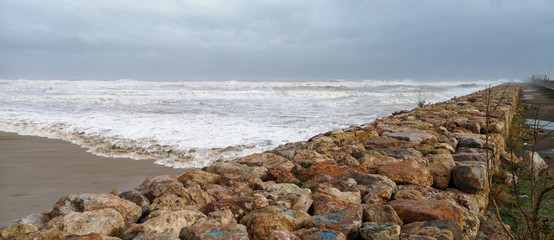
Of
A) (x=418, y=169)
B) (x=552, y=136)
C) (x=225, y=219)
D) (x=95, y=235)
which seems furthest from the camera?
(x=552, y=136)

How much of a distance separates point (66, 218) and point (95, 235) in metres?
0.36

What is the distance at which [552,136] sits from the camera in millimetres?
7527

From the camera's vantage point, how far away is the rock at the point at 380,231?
6.47 feet

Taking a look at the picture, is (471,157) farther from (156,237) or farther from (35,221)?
(35,221)

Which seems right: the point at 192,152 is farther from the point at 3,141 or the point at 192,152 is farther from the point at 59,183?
the point at 3,141

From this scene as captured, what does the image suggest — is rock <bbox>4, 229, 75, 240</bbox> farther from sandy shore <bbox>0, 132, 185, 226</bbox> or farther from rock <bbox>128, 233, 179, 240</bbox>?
sandy shore <bbox>0, 132, 185, 226</bbox>

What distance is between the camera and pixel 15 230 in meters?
1.97

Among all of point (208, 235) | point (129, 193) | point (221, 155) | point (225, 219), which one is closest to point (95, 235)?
point (208, 235)

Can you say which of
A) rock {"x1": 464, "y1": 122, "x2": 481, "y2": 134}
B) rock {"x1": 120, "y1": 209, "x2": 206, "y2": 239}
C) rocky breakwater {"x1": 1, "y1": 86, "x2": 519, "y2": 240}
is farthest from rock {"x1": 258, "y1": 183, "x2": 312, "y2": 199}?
rock {"x1": 464, "y1": 122, "x2": 481, "y2": 134}

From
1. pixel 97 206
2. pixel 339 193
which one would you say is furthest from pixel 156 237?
pixel 339 193

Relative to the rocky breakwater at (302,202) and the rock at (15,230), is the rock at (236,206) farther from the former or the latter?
the rock at (15,230)

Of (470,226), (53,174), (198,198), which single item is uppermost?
(198,198)

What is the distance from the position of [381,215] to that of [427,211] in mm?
316

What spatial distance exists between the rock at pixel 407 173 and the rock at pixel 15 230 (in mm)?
2592
